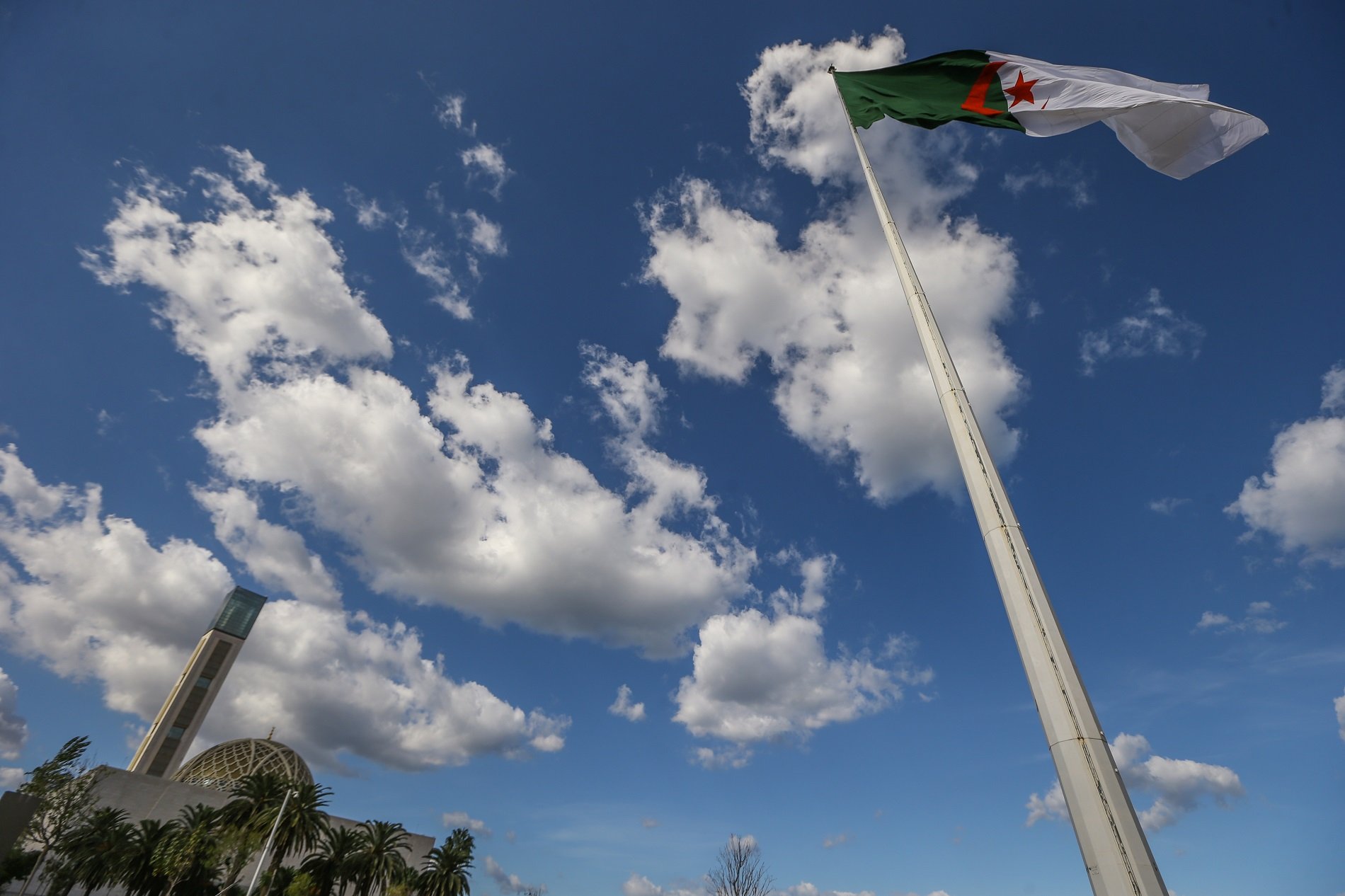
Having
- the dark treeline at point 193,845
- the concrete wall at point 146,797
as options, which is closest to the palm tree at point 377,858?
the dark treeline at point 193,845

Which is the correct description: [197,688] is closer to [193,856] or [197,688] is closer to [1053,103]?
[193,856]

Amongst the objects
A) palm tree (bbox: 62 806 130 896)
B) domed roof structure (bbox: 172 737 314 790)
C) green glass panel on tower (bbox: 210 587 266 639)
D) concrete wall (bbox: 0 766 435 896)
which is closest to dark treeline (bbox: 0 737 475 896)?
palm tree (bbox: 62 806 130 896)

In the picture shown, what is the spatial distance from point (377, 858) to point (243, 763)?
45.8m

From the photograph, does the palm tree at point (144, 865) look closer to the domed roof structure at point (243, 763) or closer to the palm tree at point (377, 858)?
the palm tree at point (377, 858)

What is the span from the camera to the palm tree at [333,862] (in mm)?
53062

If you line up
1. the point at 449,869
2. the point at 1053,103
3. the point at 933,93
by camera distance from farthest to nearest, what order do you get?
the point at 449,869 < the point at 933,93 < the point at 1053,103

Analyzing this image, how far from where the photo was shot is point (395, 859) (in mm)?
58219

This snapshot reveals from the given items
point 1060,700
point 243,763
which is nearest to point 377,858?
point 243,763

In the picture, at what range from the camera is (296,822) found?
162ft

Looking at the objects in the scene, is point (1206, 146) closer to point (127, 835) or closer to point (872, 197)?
point (872, 197)

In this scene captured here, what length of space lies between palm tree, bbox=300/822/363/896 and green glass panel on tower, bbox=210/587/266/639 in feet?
273

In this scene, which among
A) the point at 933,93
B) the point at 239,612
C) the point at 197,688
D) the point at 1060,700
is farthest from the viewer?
the point at 239,612

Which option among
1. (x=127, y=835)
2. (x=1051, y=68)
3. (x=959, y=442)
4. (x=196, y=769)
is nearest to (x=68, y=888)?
(x=127, y=835)

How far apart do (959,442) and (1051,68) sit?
9.31 meters
